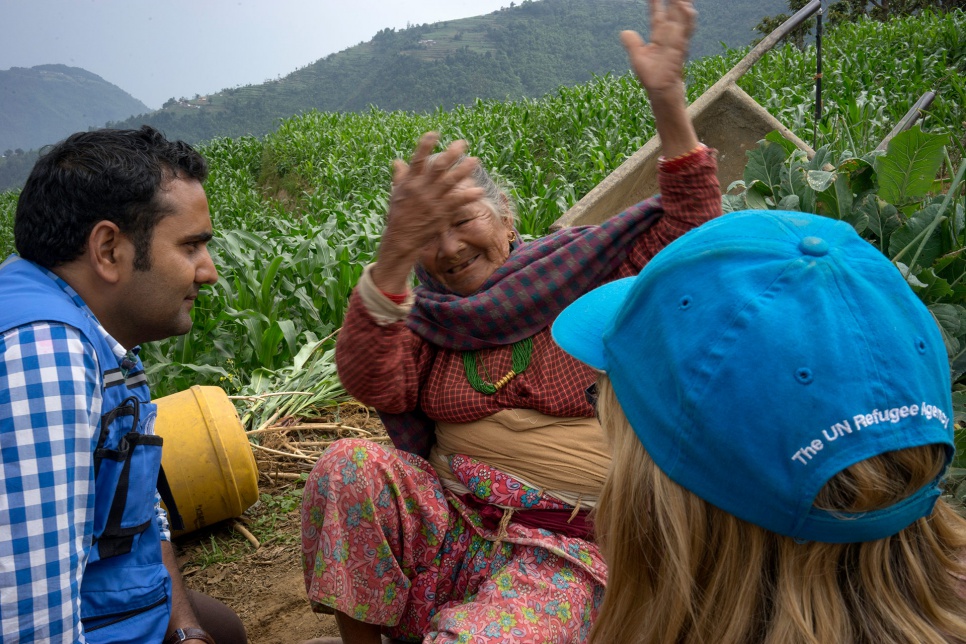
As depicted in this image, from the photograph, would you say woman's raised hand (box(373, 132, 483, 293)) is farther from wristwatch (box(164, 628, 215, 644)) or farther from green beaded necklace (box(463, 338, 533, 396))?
wristwatch (box(164, 628, 215, 644))

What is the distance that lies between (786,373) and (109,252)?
1478mm

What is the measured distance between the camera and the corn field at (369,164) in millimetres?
3945

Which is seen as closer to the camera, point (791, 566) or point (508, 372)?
point (791, 566)

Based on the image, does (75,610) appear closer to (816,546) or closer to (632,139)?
(816,546)

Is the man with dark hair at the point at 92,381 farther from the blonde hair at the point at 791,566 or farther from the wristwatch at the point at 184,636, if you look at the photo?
the blonde hair at the point at 791,566

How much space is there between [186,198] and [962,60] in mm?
9145

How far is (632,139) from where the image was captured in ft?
25.5

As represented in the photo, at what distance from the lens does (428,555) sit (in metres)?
1.84

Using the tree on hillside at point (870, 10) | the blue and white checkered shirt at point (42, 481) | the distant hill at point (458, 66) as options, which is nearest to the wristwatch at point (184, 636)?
the blue and white checkered shirt at point (42, 481)

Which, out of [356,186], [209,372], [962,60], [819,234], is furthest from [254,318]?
[962,60]

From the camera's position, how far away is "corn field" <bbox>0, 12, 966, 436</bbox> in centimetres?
395

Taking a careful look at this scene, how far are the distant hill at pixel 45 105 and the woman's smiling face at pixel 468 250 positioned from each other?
13341cm

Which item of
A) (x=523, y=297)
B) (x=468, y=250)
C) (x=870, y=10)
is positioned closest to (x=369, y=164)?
(x=468, y=250)

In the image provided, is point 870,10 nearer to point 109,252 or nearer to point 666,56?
point 666,56
